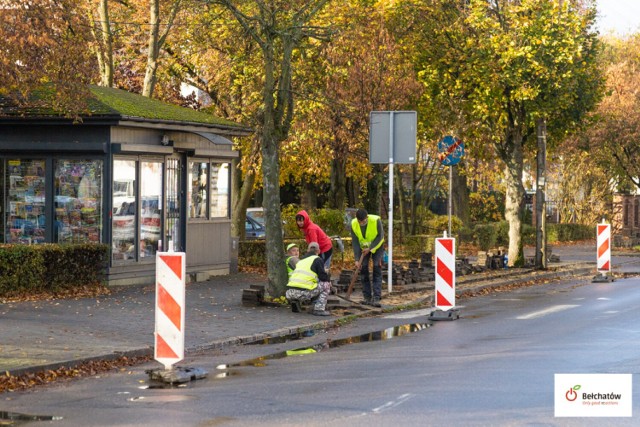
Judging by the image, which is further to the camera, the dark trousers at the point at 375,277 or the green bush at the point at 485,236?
the green bush at the point at 485,236

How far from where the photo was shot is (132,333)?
15727 millimetres

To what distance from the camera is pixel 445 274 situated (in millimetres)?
19047

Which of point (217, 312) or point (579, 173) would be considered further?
point (579, 173)

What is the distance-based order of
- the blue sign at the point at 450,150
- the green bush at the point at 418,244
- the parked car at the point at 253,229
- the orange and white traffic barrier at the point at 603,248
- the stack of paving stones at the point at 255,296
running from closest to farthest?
the stack of paving stones at the point at 255,296 < the blue sign at the point at 450,150 < the orange and white traffic barrier at the point at 603,248 < the green bush at the point at 418,244 < the parked car at the point at 253,229

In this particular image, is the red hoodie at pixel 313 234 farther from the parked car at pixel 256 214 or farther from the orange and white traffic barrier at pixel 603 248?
the parked car at pixel 256 214

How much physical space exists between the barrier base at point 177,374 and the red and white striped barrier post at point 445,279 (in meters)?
7.16

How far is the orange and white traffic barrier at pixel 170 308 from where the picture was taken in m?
12.2

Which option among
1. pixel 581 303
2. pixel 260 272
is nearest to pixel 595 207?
pixel 260 272

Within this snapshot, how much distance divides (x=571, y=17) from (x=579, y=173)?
71.0 feet

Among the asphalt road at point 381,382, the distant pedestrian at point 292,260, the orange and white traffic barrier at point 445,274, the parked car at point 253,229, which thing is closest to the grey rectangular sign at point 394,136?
the distant pedestrian at point 292,260

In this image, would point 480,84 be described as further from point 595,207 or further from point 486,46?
point 595,207

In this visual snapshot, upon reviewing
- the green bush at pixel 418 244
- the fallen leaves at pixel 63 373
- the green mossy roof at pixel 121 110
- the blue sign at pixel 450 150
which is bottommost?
the fallen leaves at pixel 63 373

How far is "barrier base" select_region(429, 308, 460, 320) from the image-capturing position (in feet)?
60.9

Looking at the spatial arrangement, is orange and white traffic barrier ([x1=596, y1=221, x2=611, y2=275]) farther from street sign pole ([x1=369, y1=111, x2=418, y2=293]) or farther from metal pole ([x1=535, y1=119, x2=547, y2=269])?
street sign pole ([x1=369, y1=111, x2=418, y2=293])
